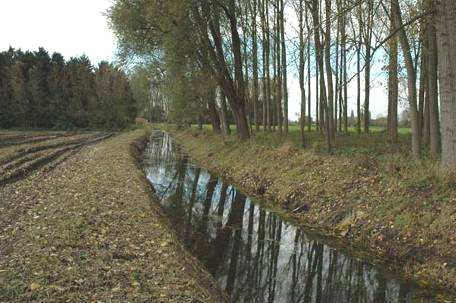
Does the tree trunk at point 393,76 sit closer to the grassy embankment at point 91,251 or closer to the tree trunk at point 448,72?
the tree trunk at point 448,72

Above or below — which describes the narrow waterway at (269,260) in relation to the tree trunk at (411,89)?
below

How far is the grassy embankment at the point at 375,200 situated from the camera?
35.0 feet

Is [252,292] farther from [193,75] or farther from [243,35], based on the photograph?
[243,35]

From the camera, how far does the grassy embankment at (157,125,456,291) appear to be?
1066 centimetres

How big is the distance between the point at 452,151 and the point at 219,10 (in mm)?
21568

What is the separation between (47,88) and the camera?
77.0 metres

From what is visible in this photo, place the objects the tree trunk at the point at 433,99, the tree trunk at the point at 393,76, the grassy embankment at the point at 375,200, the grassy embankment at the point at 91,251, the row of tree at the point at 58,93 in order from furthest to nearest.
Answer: the row of tree at the point at 58,93, the tree trunk at the point at 393,76, the tree trunk at the point at 433,99, the grassy embankment at the point at 375,200, the grassy embankment at the point at 91,251

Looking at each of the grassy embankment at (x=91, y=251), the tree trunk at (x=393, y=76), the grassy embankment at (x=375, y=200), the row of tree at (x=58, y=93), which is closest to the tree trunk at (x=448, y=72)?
the grassy embankment at (x=375, y=200)

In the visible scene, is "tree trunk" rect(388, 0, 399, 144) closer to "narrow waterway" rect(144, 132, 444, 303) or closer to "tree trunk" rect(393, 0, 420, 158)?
"tree trunk" rect(393, 0, 420, 158)

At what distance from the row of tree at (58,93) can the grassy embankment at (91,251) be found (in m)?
53.8

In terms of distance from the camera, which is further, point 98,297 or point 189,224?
point 189,224

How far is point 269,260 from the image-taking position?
11.8 m

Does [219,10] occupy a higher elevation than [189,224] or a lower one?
higher

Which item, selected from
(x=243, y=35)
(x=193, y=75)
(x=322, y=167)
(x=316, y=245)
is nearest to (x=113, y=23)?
(x=193, y=75)
